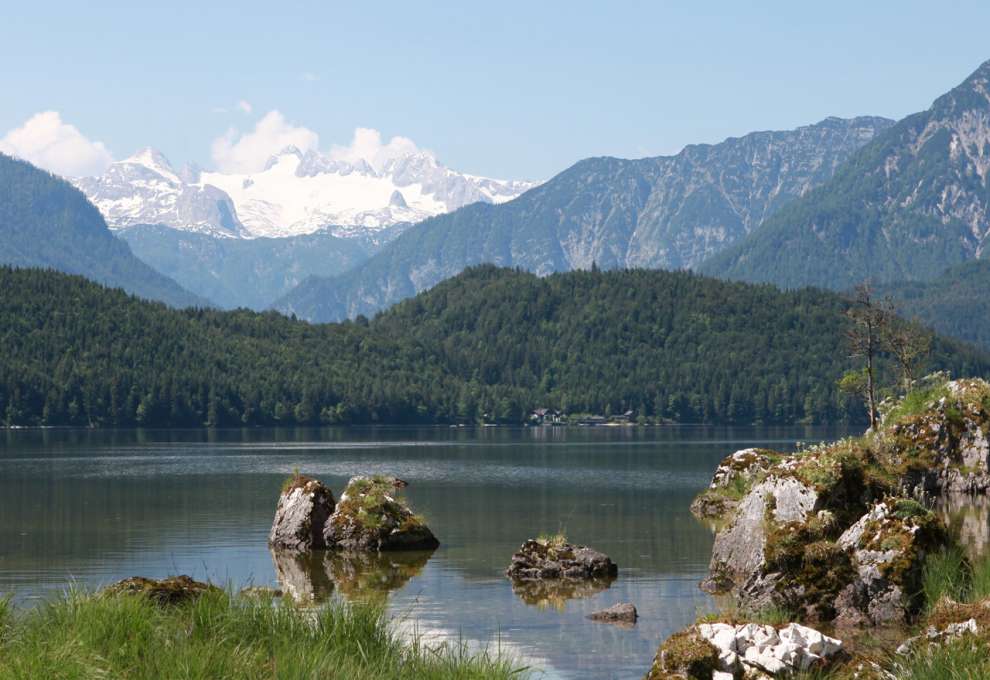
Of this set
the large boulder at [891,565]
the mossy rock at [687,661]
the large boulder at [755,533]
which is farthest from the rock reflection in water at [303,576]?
the mossy rock at [687,661]

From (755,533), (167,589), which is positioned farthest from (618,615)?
(167,589)

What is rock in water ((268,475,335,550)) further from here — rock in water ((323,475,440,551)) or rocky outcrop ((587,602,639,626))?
rocky outcrop ((587,602,639,626))

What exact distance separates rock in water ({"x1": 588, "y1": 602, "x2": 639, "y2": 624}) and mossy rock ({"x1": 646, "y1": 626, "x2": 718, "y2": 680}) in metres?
12.1

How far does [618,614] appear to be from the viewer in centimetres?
3769

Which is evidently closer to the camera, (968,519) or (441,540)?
(968,519)

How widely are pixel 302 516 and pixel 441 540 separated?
7.15m

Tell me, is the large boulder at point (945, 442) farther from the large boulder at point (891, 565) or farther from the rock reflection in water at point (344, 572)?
the large boulder at point (891, 565)

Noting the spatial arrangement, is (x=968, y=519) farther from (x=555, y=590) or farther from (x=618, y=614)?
(x=618, y=614)

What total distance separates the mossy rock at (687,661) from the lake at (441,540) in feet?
13.9

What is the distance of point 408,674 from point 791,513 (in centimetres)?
2122

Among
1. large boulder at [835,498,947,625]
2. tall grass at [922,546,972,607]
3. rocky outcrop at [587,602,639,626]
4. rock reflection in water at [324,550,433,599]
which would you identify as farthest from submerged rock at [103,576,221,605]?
tall grass at [922,546,972,607]

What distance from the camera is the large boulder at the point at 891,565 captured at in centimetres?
3453

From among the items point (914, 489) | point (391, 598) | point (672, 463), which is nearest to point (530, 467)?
point (672, 463)

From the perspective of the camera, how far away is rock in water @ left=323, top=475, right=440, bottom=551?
56.7 meters
